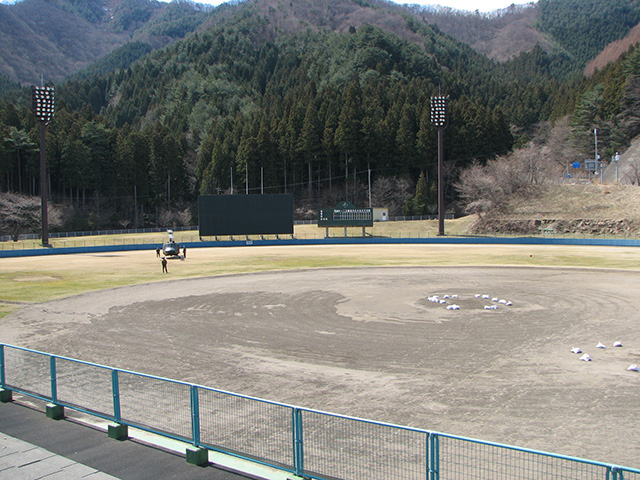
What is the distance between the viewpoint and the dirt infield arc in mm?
12578

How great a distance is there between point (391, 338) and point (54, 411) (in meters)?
12.0

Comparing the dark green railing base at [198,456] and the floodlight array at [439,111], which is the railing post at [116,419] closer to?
the dark green railing base at [198,456]

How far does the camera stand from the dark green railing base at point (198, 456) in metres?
9.24

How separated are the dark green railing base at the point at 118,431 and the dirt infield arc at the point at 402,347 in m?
4.37

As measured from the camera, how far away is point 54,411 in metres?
11.4

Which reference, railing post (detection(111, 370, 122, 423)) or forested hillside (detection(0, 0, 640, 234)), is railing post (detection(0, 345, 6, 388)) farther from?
forested hillside (detection(0, 0, 640, 234))

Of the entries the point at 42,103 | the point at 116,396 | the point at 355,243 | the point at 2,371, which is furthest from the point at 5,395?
the point at 42,103

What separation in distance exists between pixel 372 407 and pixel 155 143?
120867 millimetres

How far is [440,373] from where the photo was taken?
15.8 m

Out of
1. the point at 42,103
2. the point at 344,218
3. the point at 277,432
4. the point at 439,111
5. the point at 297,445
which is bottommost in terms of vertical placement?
the point at 277,432

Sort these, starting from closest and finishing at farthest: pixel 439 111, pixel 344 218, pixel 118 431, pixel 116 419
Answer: pixel 118 431, pixel 116 419, pixel 439 111, pixel 344 218

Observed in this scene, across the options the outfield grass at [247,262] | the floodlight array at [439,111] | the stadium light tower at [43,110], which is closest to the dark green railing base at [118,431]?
the outfield grass at [247,262]

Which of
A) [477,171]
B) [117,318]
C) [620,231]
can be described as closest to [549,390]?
[117,318]

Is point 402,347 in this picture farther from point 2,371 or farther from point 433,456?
point 2,371
